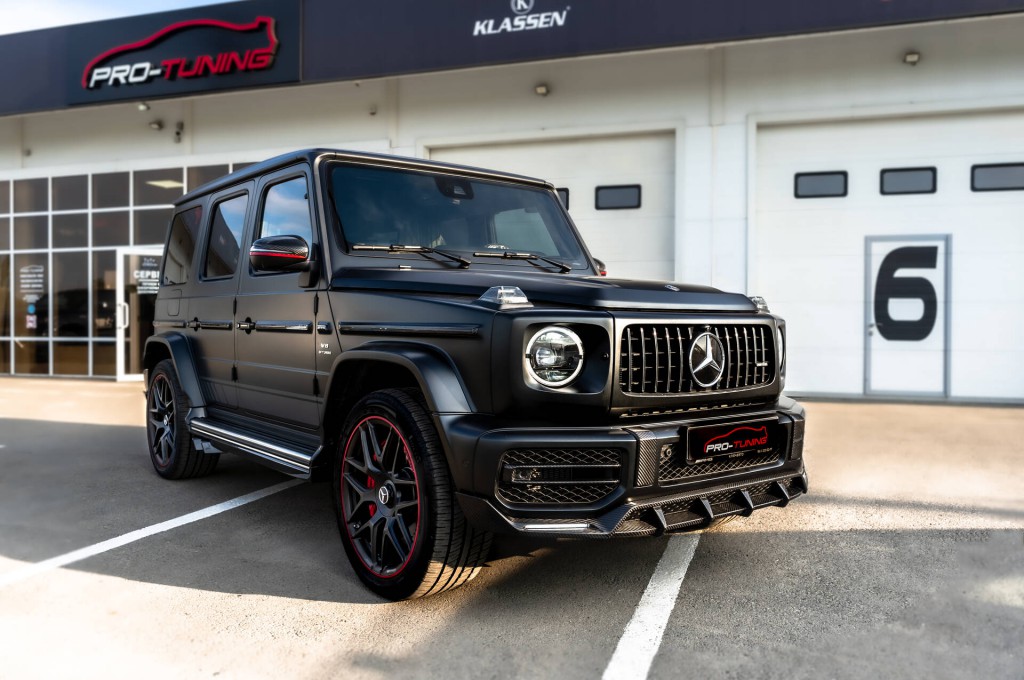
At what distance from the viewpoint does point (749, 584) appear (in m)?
3.26

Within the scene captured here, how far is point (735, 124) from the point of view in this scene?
10.5 metres


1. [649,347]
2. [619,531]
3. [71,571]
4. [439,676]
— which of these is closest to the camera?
[439,676]

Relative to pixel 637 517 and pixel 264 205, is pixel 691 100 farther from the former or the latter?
pixel 637 517

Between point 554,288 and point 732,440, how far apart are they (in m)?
0.93

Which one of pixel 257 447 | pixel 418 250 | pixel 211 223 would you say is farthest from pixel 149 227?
pixel 418 250

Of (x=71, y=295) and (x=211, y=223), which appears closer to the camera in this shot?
(x=211, y=223)

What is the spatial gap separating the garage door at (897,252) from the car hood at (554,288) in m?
7.69

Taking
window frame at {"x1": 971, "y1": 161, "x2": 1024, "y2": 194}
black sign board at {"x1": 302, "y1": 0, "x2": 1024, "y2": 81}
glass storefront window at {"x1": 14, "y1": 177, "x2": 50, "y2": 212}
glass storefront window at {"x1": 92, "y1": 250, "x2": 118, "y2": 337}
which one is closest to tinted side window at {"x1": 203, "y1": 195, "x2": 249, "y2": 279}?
black sign board at {"x1": 302, "y1": 0, "x2": 1024, "y2": 81}

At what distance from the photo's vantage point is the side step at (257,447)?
3.57 meters

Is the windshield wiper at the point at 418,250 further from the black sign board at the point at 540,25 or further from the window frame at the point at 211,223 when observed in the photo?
the black sign board at the point at 540,25

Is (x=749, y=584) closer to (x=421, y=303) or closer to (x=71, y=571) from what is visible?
(x=421, y=303)

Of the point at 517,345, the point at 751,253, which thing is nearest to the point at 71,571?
the point at 517,345

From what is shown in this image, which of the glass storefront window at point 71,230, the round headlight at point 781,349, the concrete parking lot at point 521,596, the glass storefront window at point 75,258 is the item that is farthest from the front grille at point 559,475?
the glass storefront window at point 71,230

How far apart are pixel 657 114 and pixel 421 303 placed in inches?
341
